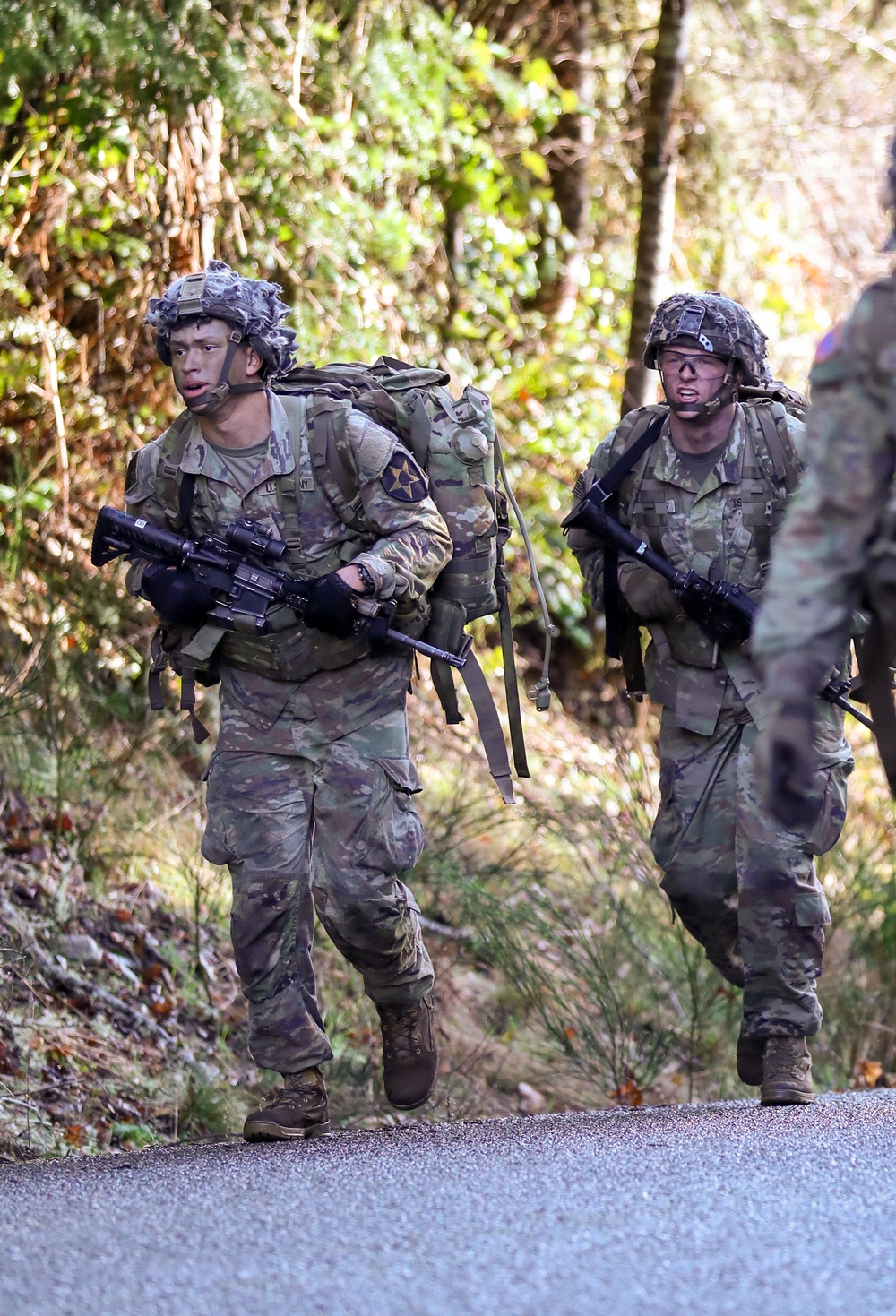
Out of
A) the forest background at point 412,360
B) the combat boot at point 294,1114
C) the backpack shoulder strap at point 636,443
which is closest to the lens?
the combat boot at point 294,1114

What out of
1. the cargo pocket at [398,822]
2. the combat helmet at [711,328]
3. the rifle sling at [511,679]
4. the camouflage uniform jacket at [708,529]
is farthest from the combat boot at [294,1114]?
the combat helmet at [711,328]

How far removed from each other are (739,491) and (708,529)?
149mm

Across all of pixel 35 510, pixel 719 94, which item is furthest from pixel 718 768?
pixel 719 94

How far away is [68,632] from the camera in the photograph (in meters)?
7.68

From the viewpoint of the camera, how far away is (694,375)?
16.9 feet

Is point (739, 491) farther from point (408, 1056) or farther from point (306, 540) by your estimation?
point (408, 1056)

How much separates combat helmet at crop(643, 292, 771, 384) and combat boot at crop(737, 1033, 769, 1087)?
2.01 meters

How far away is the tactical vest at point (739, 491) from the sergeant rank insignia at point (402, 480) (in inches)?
29.8

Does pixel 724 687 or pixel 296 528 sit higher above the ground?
pixel 296 528

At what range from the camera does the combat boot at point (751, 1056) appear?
204 inches

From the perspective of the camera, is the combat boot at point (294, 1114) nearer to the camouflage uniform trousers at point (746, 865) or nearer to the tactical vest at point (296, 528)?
the tactical vest at point (296, 528)

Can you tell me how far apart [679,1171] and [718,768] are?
1700 millimetres

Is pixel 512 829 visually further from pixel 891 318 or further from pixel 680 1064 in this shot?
pixel 891 318

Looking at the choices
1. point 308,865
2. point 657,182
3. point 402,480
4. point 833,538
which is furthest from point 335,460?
point 657,182
